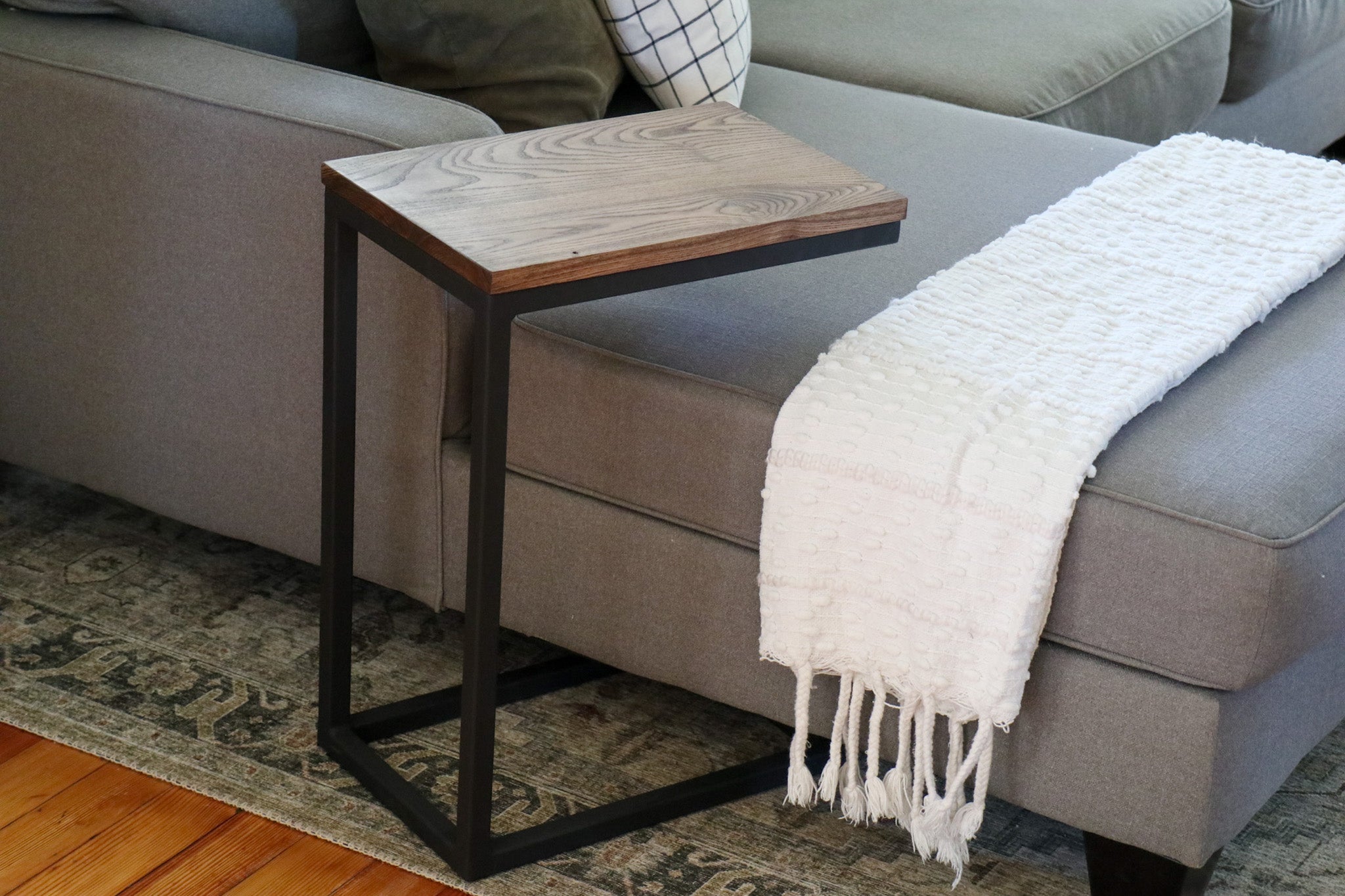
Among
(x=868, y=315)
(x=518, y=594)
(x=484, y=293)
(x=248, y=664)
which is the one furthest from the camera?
(x=248, y=664)

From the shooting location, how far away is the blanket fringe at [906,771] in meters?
1.17

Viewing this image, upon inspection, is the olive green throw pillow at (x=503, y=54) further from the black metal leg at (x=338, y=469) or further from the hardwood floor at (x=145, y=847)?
the hardwood floor at (x=145, y=847)

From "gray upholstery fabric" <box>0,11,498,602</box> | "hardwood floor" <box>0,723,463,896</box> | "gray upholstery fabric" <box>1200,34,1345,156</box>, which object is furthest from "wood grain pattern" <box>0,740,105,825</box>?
"gray upholstery fabric" <box>1200,34,1345,156</box>

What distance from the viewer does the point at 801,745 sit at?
1231 mm

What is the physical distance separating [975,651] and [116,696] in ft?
2.56

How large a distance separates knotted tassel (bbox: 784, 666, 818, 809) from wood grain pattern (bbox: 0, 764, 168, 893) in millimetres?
521

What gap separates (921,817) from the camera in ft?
3.93

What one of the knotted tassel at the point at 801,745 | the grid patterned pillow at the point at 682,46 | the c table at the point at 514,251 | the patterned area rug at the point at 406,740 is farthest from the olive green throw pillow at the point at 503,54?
the knotted tassel at the point at 801,745

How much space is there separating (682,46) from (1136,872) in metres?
0.95

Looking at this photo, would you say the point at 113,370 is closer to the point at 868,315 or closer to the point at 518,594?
the point at 518,594

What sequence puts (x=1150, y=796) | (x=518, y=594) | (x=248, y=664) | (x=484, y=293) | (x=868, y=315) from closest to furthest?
(x=484, y=293) → (x=1150, y=796) → (x=868, y=315) → (x=518, y=594) → (x=248, y=664)

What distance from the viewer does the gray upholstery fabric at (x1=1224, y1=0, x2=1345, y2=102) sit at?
7.97 feet

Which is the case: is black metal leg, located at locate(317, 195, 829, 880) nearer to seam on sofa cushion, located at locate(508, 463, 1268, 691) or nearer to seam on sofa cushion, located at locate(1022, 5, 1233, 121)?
seam on sofa cushion, located at locate(508, 463, 1268, 691)

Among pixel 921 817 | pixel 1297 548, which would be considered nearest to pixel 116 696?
pixel 921 817
